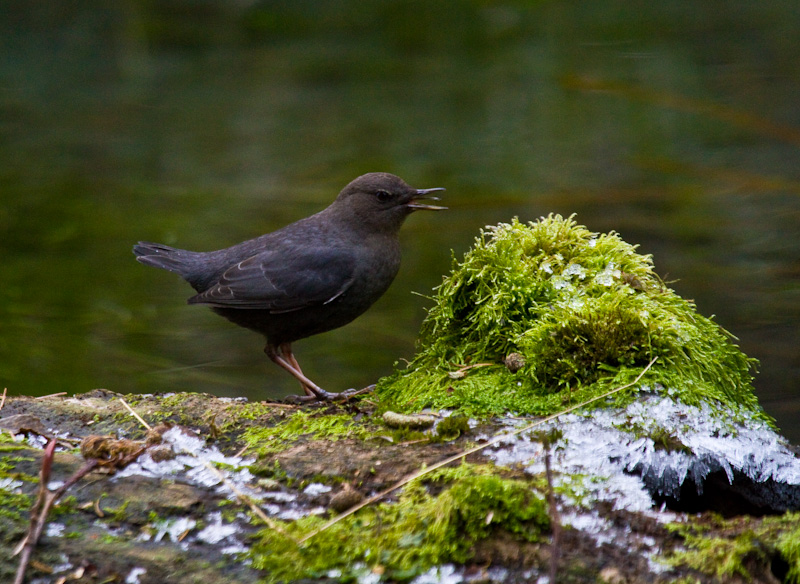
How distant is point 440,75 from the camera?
→ 11602mm

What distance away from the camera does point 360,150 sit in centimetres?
995

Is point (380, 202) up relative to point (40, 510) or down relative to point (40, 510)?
up

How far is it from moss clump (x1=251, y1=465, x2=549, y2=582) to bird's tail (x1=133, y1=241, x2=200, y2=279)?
9.19ft

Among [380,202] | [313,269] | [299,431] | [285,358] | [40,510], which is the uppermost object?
[380,202]

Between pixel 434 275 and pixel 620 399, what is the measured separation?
17.9ft

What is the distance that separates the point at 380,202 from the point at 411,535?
104 inches

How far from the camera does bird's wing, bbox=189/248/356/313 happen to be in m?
4.25

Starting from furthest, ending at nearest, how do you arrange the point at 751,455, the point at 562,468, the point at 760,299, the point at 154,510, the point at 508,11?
the point at 508,11 < the point at 760,299 < the point at 751,455 < the point at 562,468 < the point at 154,510

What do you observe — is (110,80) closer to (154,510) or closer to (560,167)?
(560,167)

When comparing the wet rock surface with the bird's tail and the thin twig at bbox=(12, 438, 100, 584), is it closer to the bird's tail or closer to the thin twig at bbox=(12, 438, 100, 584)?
the thin twig at bbox=(12, 438, 100, 584)

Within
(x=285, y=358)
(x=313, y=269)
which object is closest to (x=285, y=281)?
(x=313, y=269)

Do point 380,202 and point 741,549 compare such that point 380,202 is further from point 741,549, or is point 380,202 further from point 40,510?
point 741,549

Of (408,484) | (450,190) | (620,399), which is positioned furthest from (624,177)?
(408,484)

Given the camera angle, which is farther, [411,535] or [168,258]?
[168,258]
